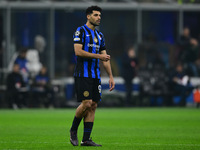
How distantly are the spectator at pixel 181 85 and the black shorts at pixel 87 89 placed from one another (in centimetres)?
1567

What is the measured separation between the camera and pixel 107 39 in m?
24.9

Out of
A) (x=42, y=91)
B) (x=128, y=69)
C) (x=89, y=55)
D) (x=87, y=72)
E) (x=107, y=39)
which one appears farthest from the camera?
(x=107, y=39)

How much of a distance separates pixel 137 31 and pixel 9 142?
17.5 meters

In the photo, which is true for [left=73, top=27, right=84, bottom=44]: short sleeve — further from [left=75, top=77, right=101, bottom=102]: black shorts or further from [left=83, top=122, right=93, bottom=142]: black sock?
[left=83, top=122, right=93, bottom=142]: black sock

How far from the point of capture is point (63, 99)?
2397 centimetres

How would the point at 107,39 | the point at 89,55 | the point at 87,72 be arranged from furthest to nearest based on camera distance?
the point at 107,39 → the point at 87,72 → the point at 89,55

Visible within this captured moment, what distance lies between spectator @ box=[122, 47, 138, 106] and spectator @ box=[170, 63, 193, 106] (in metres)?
1.68

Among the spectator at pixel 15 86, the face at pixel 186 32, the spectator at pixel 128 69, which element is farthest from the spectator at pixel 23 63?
the face at pixel 186 32

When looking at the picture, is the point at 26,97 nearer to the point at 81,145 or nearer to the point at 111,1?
the point at 111,1

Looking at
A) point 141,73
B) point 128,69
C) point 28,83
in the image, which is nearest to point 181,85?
point 141,73

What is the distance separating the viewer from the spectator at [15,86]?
2272cm

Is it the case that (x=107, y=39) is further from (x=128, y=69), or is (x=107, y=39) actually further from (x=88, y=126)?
(x=88, y=126)

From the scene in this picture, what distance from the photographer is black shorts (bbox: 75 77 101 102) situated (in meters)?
8.58

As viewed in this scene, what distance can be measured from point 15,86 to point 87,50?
47.2 ft
